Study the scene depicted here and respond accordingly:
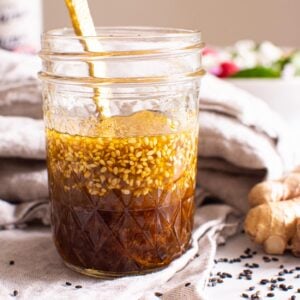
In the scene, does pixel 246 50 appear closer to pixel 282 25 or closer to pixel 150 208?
pixel 150 208

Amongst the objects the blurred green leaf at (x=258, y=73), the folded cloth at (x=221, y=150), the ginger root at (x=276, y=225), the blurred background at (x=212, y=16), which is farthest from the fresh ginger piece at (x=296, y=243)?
the blurred background at (x=212, y=16)

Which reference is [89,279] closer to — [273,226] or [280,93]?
[273,226]

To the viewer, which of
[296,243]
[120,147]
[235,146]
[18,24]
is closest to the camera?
[120,147]

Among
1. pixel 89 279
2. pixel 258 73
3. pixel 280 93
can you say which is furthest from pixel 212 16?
pixel 89 279

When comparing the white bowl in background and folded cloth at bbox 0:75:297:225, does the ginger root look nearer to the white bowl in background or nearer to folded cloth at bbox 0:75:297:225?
folded cloth at bbox 0:75:297:225

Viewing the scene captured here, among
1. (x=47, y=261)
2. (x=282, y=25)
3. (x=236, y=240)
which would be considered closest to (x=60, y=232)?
(x=47, y=261)

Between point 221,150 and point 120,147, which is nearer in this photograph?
point 120,147
